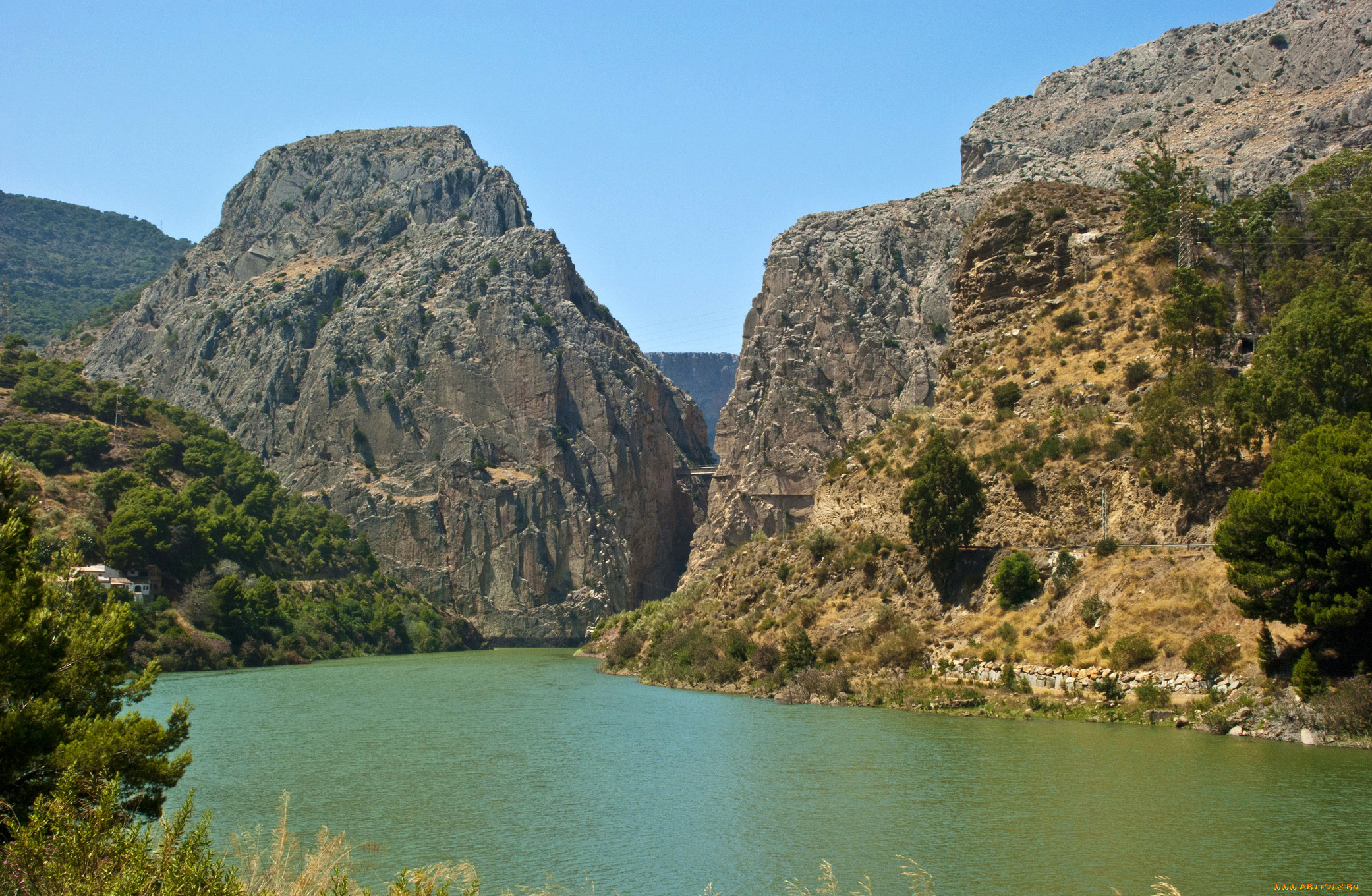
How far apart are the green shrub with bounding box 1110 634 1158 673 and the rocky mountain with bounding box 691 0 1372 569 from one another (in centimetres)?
5415

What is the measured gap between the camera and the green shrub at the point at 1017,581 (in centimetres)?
4222

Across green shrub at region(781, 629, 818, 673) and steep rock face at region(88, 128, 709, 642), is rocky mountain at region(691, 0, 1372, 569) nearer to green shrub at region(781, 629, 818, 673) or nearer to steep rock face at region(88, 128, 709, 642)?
steep rock face at region(88, 128, 709, 642)

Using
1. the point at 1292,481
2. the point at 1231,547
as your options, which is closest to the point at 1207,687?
the point at 1231,547

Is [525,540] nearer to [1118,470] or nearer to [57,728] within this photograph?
[1118,470]

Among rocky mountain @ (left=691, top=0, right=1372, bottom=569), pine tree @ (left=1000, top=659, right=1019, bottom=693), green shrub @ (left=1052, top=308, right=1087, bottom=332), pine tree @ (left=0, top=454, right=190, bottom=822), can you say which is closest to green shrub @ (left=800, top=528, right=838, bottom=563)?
pine tree @ (left=1000, top=659, right=1019, bottom=693)

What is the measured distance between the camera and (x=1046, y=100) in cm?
10506

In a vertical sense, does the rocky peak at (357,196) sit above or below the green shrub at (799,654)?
above

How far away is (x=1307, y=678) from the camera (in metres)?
28.9

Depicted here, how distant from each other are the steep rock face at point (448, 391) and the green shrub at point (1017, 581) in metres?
90.2

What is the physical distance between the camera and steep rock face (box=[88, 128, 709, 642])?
130 metres

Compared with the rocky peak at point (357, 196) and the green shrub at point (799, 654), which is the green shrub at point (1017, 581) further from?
the rocky peak at point (357, 196)

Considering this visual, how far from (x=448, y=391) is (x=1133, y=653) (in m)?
110

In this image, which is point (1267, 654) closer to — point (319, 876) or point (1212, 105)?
point (319, 876)

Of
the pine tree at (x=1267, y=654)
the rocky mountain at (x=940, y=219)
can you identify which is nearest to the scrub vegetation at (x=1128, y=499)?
the pine tree at (x=1267, y=654)
